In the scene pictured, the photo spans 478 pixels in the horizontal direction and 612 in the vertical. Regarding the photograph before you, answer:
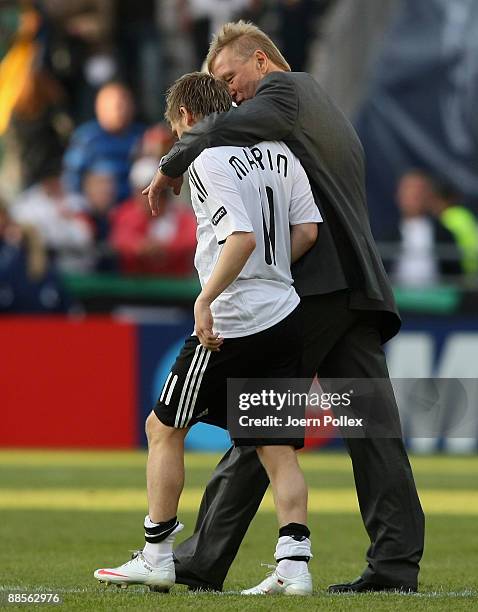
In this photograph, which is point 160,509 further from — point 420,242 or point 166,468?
point 420,242

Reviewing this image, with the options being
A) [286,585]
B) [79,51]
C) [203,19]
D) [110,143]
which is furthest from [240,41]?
[79,51]

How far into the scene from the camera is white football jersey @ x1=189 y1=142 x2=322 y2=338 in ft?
16.0

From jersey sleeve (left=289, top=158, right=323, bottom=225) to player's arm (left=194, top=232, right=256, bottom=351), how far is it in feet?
1.30

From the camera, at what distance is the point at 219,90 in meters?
5.06

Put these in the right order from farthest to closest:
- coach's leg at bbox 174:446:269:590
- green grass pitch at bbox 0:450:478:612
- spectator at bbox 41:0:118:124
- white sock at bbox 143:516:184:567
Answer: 1. spectator at bbox 41:0:118:124
2. coach's leg at bbox 174:446:269:590
3. white sock at bbox 143:516:184:567
4. green grass pitch at bbox 0:450:478:612

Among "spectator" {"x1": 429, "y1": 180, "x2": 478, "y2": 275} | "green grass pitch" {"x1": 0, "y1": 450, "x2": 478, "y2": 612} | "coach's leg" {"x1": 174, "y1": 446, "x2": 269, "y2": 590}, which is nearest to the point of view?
"green grass pitch" {"x1": 0, "y1": 450, "x2": 478, "y2": 612}

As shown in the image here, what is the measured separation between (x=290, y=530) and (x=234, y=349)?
2.08 ft

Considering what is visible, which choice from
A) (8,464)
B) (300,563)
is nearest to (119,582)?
(300,563)

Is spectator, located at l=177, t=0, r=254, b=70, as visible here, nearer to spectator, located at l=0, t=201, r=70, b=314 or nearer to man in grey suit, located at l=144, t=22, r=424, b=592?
spectator, located at l=0, t=201, r=70, b=314

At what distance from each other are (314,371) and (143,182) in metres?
9.84

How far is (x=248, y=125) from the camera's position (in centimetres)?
505

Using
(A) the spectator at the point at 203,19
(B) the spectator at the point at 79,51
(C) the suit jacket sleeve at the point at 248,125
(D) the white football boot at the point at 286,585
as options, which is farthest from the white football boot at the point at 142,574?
(A) the spectator at the point at 203,19

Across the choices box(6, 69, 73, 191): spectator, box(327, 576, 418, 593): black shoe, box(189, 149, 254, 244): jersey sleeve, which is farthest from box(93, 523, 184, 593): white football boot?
box(6, 69, 73, 191): spectator

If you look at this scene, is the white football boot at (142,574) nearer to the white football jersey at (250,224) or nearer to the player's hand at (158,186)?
the white football jersey at (250,224)
